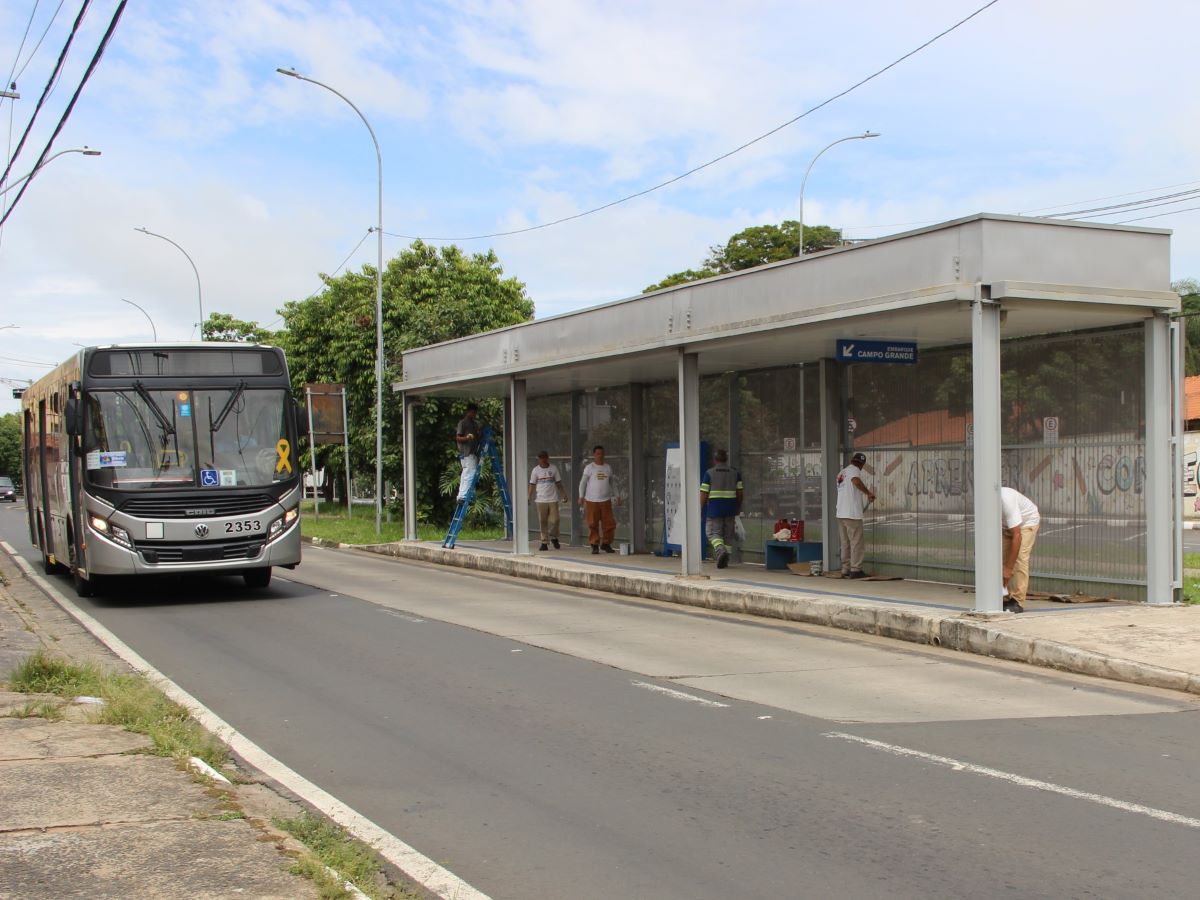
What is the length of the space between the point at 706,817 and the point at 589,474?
1526cm

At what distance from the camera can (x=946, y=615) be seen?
11.8 metres

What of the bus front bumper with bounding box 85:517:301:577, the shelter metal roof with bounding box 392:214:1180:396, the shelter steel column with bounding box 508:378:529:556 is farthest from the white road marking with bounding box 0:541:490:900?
the shelter steel column with bounding box 508:378:529:556

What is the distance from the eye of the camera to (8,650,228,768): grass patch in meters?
6.91

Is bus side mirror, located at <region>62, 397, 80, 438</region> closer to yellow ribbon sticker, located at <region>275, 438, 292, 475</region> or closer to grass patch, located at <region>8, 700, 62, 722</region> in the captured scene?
yellow ribbon sticker, located at <region>275, 438, 292, 475</region>

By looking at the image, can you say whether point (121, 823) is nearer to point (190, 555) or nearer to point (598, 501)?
point (190, 555)

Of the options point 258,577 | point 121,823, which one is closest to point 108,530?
point 258,577

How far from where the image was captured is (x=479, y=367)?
2111cm

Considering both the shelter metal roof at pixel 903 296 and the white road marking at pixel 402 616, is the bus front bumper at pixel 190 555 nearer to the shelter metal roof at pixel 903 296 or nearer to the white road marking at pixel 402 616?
the white road marking at pixel 402 616

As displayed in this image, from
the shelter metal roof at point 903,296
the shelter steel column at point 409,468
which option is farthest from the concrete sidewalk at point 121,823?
the shelter steel column at point 409,468

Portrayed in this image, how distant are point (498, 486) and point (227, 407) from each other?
947 cm

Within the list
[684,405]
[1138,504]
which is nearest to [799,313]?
[684,405]

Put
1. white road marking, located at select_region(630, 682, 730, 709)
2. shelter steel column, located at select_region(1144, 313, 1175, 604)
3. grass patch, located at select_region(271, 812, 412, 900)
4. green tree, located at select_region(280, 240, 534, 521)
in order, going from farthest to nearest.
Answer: green tree, located at select_region(280, 240, 534, 521) < shelter steel column, located at select_region(1144, 313, 1175, 604) < white road marking, located at select_region(630, 682, 730, 709) < grass patch, located at select_region(271, 812, 412, 900)

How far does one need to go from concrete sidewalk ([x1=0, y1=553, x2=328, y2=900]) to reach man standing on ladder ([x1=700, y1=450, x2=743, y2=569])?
11.1 m

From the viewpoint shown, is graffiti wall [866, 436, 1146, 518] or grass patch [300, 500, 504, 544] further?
grass patch [300, 500, 504, 544]
